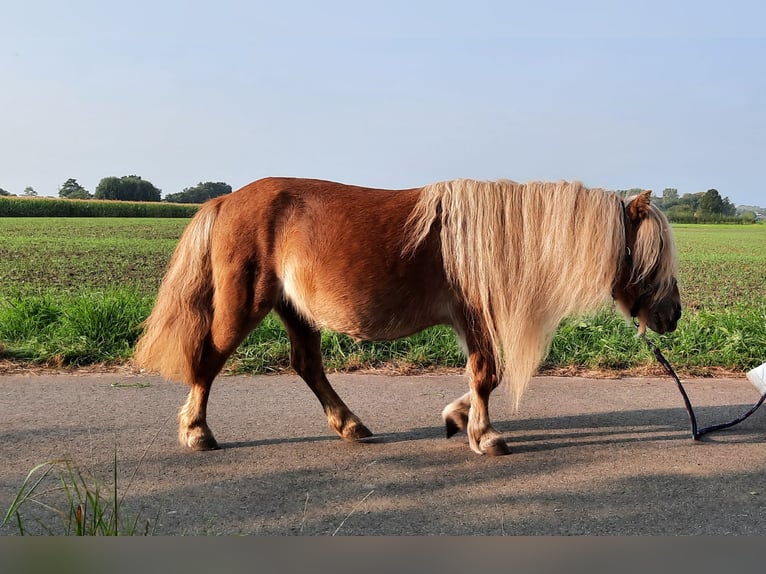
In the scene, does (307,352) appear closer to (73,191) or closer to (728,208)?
(73,191)

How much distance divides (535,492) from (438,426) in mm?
1048

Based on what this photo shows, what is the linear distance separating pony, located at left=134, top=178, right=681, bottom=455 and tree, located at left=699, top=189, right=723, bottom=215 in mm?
2962

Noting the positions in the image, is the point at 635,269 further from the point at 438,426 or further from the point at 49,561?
the point at 49,561

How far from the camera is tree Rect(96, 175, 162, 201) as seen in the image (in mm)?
5652

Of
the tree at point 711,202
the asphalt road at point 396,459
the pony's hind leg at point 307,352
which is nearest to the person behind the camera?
the asphalt road at point 396,459

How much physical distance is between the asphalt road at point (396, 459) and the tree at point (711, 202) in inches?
76.5

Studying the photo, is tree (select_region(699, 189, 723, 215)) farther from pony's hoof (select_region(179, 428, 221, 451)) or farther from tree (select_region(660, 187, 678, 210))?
pony's hoof (select_region(179, 428, 221, 451))

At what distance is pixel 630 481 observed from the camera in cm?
336

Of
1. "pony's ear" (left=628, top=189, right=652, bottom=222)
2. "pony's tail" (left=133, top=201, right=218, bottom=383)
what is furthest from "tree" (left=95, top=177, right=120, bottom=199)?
"pony's ear" (left=628, top=189, right=652, bottom=222)

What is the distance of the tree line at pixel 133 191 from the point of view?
5621mm

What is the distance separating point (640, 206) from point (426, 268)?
1220 mm

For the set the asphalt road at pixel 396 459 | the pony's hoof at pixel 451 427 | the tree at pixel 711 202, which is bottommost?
the asphalt road at pixel 396 459

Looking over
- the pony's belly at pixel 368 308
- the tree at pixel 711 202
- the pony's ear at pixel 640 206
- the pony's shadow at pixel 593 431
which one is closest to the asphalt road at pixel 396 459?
the pony's shadow at pixel 593 431

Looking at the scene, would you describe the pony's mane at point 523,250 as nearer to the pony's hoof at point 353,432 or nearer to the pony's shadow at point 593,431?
the pony's shadow at point 593,431
